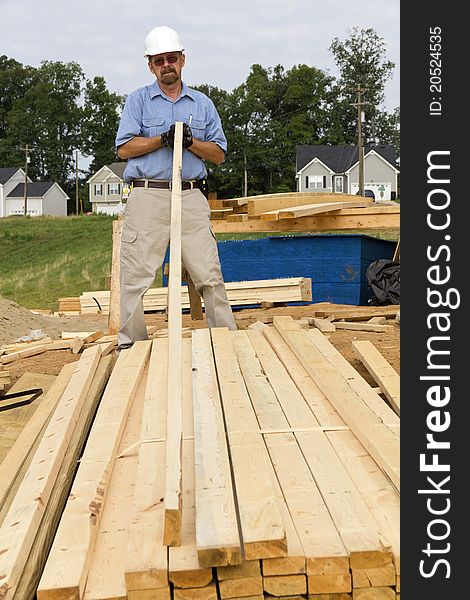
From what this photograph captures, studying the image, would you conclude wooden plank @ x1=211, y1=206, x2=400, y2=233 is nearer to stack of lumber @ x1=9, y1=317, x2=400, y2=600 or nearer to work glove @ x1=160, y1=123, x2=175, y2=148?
work glove @ x1=160, y1=123, x2=175, y2=148

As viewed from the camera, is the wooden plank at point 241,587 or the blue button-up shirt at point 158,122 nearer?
the wooden plank at point 241,587

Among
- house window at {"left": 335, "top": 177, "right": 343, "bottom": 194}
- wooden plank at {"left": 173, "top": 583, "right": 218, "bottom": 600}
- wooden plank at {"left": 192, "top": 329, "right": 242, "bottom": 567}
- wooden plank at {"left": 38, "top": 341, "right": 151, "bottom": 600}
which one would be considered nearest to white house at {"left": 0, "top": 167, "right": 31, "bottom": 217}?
house window at {"left": 335, "top": 177, "right": 343, "bottom": 194}

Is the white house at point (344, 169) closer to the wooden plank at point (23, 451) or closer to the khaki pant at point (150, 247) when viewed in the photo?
the khaki pant at point (150, 247)

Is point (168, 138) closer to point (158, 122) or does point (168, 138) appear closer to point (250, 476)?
point (158, 122)

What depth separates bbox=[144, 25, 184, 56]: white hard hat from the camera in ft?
20.9

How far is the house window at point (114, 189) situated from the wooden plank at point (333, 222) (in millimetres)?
69118

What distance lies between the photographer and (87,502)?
327cm

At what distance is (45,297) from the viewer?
75.6ft

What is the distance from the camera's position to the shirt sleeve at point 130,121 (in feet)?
21.8

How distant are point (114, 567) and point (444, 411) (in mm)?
1278

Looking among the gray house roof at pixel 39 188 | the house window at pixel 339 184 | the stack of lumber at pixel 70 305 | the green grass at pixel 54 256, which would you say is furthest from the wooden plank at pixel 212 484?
the gray house roof at pixel 39 188

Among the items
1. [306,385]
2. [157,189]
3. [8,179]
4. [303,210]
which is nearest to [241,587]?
[306,385]

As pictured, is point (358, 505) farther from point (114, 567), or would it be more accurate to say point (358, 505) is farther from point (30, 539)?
point (30, 539)

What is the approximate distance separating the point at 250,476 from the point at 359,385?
1718 mm
